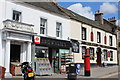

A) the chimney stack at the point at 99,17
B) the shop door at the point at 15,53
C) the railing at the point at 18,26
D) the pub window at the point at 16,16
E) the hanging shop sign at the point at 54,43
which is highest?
the chimney stack at the point at 99,17

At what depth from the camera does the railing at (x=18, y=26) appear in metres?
14.8

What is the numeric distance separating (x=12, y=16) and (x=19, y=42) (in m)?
2.19

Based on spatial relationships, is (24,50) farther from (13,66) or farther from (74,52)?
(74,52)

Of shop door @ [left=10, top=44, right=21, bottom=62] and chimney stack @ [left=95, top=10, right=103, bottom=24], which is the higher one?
chimney stack @ [left=95, top=10, right=103, bottom=24]

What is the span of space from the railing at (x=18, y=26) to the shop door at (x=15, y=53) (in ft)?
5.31

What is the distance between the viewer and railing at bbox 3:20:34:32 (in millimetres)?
14784

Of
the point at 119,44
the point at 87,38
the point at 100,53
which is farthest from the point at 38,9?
the point at 119,44

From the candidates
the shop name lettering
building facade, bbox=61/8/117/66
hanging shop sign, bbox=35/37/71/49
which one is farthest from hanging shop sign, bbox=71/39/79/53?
the shop name lettering

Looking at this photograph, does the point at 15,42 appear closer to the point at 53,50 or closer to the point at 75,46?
the point at 53,50

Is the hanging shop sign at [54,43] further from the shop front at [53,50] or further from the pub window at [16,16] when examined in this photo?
the pub window at [16,16]

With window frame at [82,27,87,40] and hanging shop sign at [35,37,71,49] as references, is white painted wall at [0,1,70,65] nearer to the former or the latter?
hanging shop sign at [35,37,71,49]

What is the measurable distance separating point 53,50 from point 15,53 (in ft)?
15.4

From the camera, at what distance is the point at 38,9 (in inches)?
717

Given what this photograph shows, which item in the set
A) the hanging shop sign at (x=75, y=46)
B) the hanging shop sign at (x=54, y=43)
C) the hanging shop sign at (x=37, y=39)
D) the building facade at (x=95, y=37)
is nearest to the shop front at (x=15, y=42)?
the hanging shop sign at (x=37, y=39)
